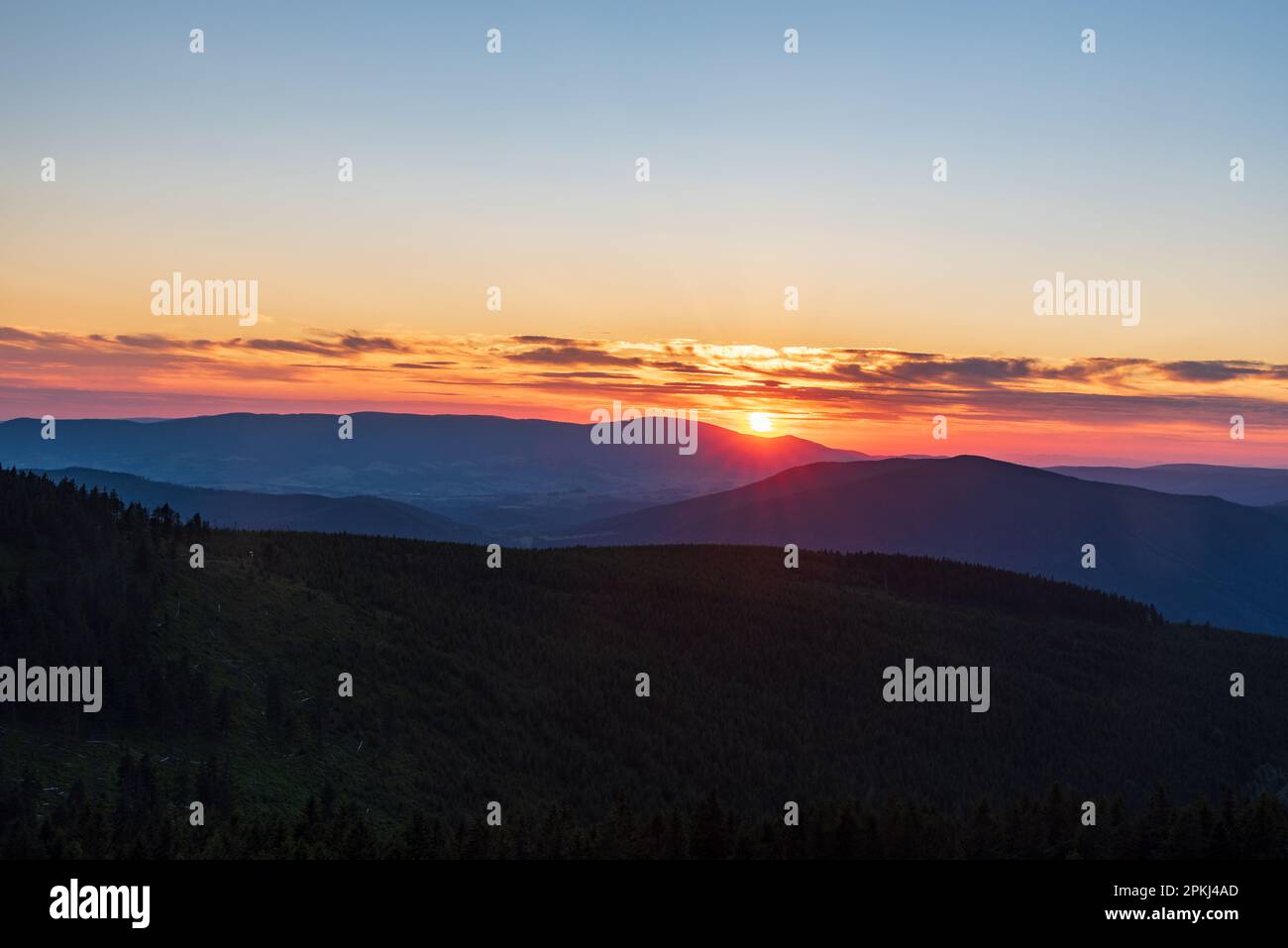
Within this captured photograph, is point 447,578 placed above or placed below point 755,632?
above

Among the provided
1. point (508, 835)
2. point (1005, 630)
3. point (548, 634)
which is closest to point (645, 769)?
point (548, 634)
